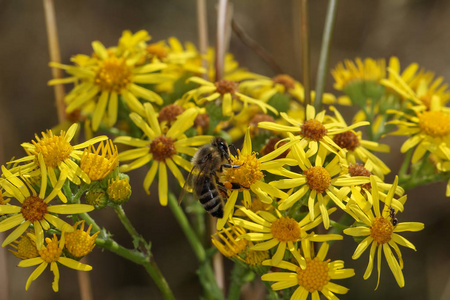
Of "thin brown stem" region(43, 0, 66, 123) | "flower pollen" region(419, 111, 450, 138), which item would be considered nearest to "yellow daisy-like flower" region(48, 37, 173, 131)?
"thin brown stem" region(43, 0, 66, 123)

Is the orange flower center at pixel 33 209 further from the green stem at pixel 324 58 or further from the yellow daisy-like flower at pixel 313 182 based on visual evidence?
the green stem at pixel 324 58

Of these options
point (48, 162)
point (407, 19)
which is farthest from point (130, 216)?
point (407, 19)

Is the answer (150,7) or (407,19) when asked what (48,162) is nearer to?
(150,7)

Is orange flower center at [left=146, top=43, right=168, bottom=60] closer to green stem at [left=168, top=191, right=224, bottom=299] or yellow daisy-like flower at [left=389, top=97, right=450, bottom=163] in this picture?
green stem at [left=168, top=191, right=224, bottom=299]

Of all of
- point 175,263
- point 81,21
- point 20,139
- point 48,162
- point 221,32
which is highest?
point 81,21

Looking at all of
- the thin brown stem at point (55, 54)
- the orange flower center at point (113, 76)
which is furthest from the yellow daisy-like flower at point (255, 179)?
the thin brown stem at point (55, 54)
